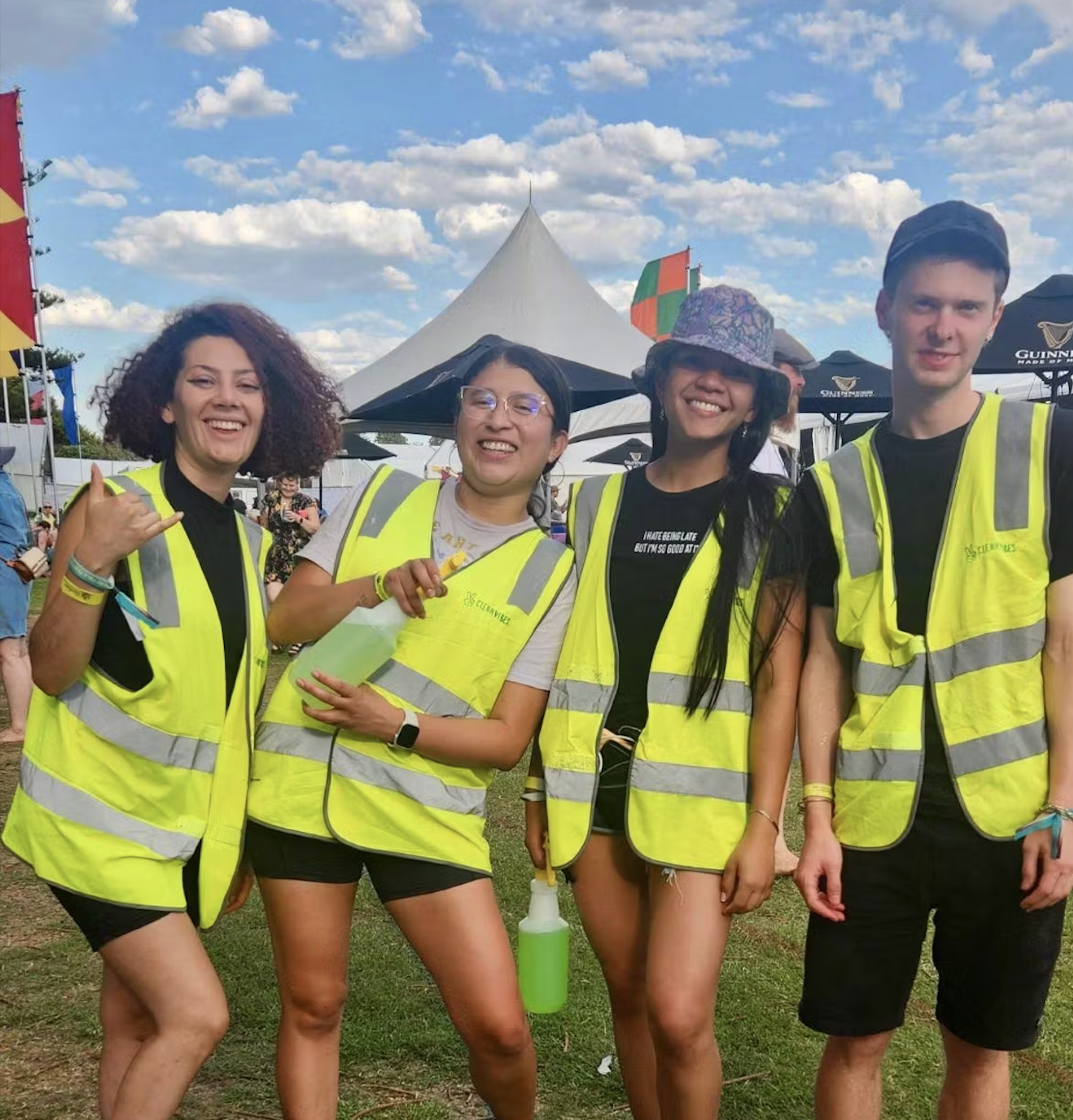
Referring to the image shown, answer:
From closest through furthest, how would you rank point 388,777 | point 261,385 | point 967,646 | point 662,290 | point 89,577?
point 89,577 < point 967,646 < point 388,777 < point 261,385 < point 662,290

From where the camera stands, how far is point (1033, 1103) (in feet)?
9.34

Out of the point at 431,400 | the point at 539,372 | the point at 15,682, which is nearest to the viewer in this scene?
the point at 539,372

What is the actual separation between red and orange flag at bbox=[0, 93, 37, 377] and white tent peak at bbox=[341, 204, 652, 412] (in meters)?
4.31

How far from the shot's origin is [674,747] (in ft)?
7.26

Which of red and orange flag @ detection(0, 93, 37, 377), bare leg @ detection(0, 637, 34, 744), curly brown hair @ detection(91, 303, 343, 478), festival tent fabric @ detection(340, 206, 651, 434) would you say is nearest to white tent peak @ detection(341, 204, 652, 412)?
festival tent fabric @ detection(340, 206, 651, 434)

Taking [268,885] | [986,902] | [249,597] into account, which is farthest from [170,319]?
[986,902]

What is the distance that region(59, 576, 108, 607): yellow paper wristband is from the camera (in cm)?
191

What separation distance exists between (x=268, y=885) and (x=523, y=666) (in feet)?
2.47

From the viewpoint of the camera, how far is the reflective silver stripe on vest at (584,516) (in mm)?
2455

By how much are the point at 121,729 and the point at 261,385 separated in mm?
837

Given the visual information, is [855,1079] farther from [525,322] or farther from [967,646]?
[525,322]

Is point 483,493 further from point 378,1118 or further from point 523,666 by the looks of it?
point 378,1118

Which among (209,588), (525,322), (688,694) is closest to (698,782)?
(688,694)

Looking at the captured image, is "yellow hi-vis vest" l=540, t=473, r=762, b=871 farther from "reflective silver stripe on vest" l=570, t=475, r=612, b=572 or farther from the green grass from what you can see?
the green grass
